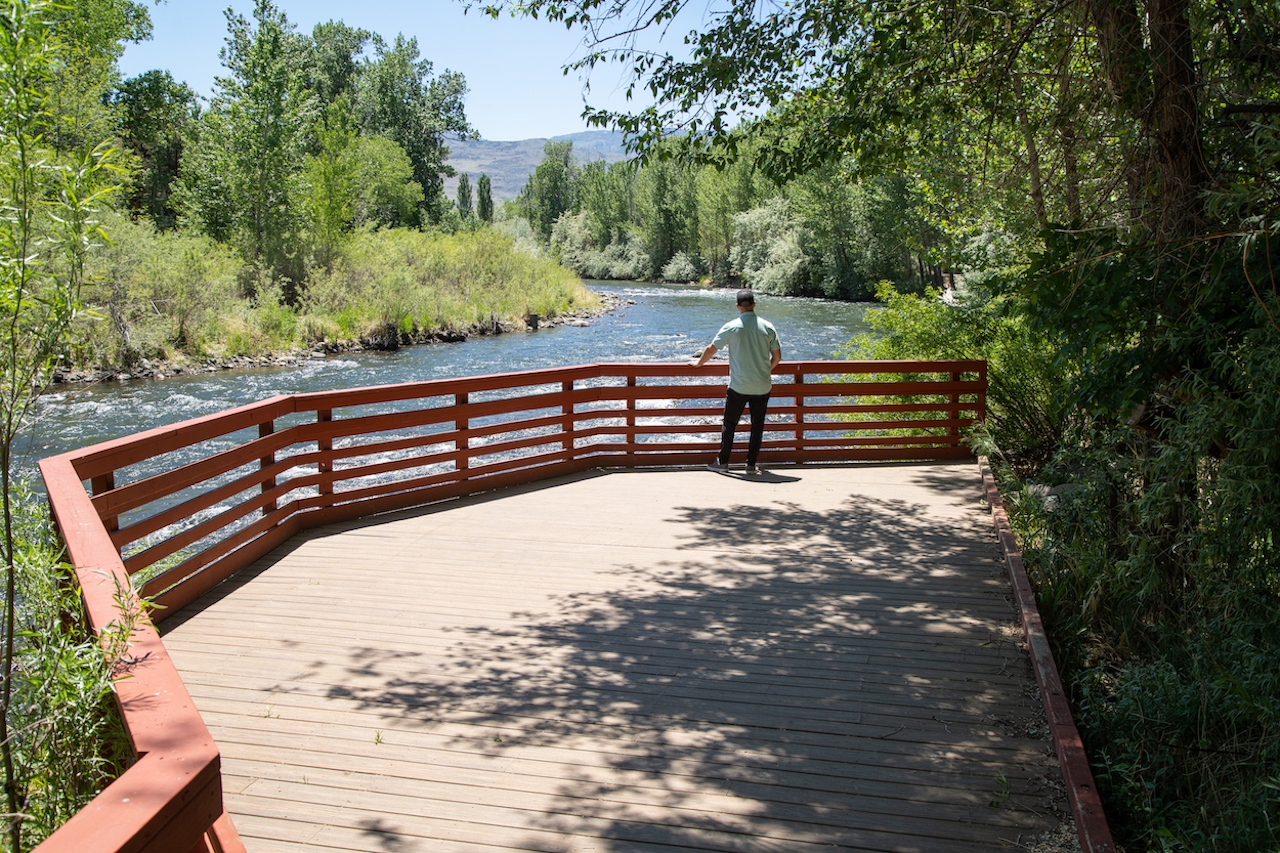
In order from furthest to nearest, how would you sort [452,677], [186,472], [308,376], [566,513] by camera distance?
[308,376], [566,513], [186,472], [452,677]

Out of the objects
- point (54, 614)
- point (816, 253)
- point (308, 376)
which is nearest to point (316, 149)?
point (816, 253)

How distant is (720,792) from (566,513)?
182 inches

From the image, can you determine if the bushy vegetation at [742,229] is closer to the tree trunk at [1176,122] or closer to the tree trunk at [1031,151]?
the tree trunk at [1031,151]

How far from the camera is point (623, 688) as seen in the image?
15.4 feet

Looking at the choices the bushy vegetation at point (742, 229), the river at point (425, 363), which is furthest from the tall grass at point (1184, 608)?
the river at point (425, 363)

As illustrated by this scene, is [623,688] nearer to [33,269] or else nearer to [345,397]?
[33,269]

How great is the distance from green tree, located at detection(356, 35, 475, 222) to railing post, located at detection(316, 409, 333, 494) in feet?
198

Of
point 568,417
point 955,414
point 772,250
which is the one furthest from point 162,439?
point 772,250

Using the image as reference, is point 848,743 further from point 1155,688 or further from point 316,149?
point 316,149

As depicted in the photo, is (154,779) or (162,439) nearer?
(154,779)

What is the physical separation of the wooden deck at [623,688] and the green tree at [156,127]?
47140mm

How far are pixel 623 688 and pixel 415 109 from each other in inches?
2800

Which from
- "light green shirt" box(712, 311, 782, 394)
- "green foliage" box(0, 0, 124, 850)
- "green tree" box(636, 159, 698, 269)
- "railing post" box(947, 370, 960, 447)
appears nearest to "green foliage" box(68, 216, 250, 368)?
"light green shirt" box(712, 311, 782, 394)

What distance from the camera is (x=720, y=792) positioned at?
12.1 ft
